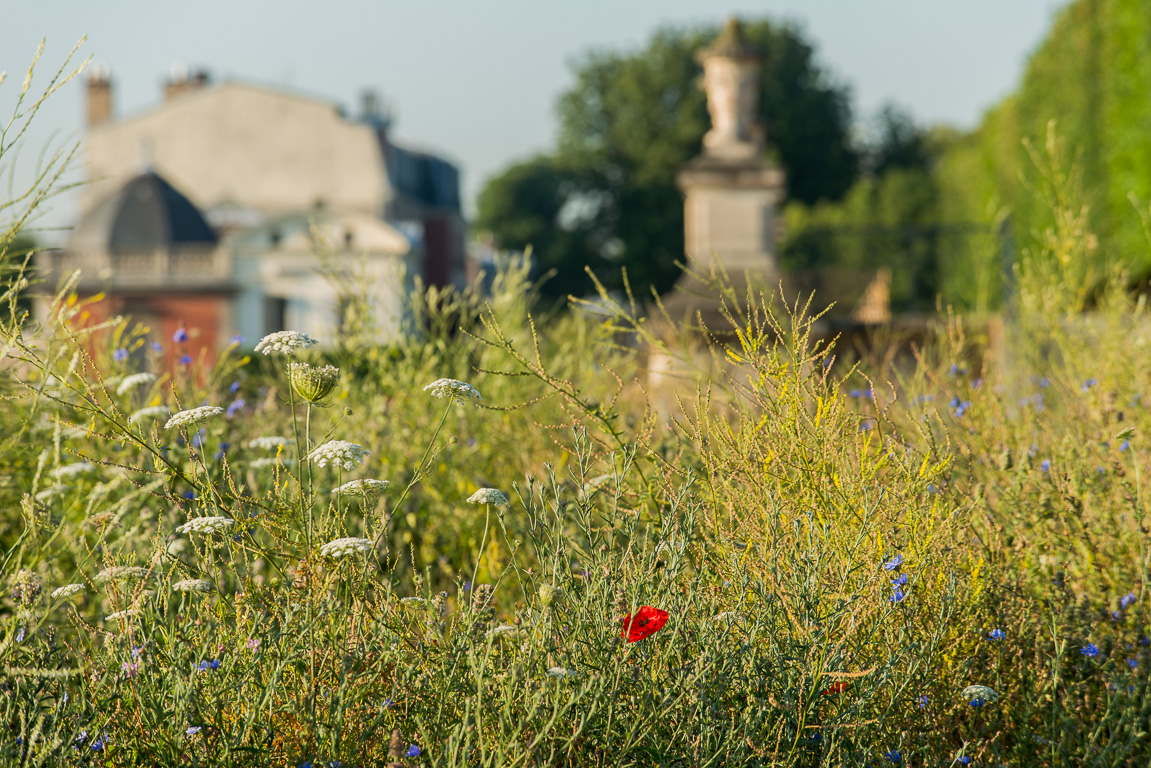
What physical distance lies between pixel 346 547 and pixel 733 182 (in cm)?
620

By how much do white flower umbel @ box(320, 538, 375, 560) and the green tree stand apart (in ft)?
102

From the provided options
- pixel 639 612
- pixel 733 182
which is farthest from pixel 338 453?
pixel 733 182

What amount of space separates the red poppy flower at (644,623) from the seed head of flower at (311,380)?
0.74 metres

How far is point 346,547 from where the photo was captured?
6.48 feet

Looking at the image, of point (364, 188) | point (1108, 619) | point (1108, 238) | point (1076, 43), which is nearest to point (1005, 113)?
point (1076, 43)

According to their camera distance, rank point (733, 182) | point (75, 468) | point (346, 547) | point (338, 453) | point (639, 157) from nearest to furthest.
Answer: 1. point (346, 547)
2. point (338, 453)
3. point (75, 468)
4. point (733, 182)
5. point (639, 157)

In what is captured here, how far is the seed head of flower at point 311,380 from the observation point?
2.08 meters

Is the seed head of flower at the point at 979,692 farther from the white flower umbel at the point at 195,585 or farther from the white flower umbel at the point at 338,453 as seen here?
the white flower umbel at the point at 195,585

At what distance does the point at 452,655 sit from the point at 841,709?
705mm

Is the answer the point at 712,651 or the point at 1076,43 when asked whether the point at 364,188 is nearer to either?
the point at 1076,43

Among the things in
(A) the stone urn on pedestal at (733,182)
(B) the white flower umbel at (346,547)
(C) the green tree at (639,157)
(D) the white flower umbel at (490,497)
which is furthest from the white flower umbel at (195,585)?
(C) the green tree at (639,157)

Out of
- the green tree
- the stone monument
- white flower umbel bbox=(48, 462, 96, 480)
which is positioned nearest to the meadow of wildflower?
white flower umbel bbox=(48, 462, 96, 480)

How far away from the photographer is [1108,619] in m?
2.56

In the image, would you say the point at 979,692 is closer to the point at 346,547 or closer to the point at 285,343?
the point at 346,547
